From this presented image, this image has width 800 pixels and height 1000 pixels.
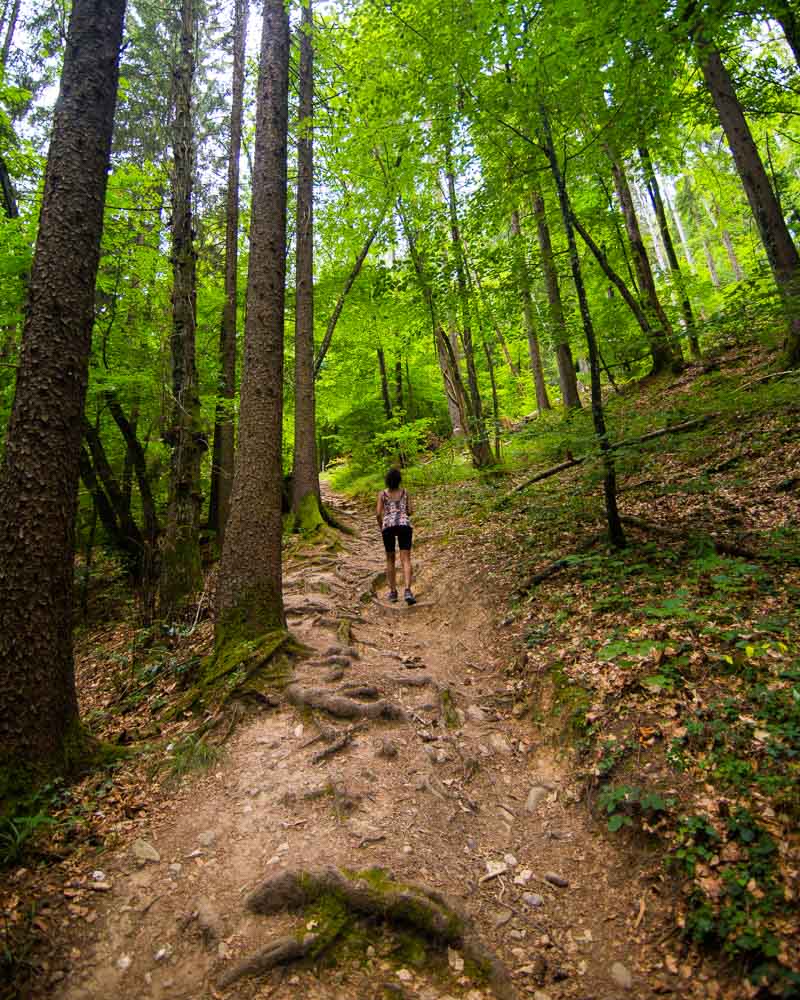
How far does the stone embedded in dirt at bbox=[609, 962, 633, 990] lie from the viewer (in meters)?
2.47

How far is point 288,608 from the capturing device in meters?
6.75

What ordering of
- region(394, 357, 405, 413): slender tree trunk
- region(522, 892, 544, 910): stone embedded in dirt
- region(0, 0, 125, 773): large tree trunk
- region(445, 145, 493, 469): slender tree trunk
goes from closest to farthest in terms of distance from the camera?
region(522, 892, 544, 910): stone embedded in dirt
region(0, 0, 125, 773): large tree trunk
region(445, 145, 493, 469): slender tree trunk
region(394, 357, 405, 413): slender tree trunk

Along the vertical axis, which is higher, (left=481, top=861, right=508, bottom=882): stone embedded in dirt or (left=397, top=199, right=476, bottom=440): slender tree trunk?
(left=397, top=199, right=476, bottom=440): slender tree trunk

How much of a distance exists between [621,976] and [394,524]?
5.75 meters

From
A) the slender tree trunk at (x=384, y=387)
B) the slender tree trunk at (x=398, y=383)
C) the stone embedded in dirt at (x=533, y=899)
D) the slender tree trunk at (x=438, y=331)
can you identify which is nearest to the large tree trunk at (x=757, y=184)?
the slender tree trunk at (x=438, y=331)

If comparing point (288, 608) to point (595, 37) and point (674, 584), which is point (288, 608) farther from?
point (595, 37)

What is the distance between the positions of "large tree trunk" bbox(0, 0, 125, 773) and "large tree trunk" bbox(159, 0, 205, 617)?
12.0 ft

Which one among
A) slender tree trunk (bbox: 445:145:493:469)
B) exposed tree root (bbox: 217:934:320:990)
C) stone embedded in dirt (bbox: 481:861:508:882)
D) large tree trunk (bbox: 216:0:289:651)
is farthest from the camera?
slender tree trunk (bbox: 445:145:493:469)

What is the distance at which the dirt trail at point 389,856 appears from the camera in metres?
2.51

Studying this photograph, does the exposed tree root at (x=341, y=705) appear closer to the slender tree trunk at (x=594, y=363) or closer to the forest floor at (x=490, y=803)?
the forest floor at (x=490, y=803)

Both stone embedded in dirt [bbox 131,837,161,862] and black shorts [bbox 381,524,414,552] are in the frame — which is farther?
black shorts [bbox 381,524,414,552]

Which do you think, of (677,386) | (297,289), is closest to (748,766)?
(677,386)

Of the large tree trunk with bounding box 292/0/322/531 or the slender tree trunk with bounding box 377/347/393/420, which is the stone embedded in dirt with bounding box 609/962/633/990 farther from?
the slender tree trunk with bounding box 377/347/393/420

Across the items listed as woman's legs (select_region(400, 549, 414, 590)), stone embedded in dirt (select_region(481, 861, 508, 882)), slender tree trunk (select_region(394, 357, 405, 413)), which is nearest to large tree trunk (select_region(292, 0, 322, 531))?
woman's legs (select_region(400, 549, 414, 590))
